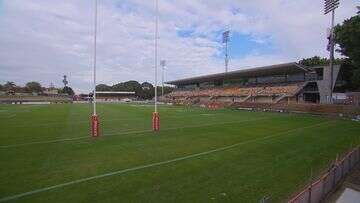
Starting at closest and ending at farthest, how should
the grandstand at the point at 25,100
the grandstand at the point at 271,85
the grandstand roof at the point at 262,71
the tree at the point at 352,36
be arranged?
the tree at the point at 352,36 < the grandstand at the point at 271,85 < the grandstand roof at the point at 262,71 < the grandstand at the point at 25,100

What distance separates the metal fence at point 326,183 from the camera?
318 inches

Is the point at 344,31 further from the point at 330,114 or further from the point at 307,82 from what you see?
the point at 307,82

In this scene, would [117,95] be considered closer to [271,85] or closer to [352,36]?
[271,85]

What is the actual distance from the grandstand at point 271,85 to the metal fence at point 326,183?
151 feet

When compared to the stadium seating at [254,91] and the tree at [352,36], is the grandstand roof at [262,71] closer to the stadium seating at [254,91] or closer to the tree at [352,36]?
the stadium seating at [254,91]

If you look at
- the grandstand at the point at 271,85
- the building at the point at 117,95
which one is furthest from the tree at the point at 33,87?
the grandstand at the point at 271,85

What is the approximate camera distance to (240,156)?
15258 millimetres

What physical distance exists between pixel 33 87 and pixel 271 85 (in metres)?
149

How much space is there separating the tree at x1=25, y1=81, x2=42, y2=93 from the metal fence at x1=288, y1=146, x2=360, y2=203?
193627 millimetres

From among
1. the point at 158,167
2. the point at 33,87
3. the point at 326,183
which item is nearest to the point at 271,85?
the point at 158,167

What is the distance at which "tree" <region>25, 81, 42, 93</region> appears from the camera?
189 meters

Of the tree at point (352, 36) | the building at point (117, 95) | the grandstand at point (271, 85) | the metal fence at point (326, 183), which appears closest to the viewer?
the metal fence at point (326, 183)

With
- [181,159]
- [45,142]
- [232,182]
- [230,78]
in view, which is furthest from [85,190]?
[230,78]

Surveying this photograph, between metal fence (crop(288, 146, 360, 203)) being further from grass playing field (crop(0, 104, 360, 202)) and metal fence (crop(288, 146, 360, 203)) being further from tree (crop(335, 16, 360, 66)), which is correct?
tree (crop(335, 16, 360, 66))
